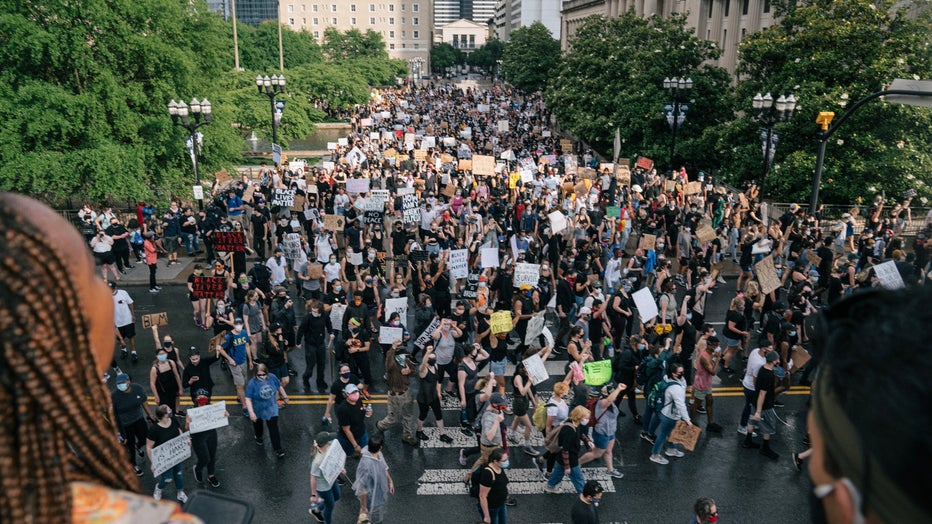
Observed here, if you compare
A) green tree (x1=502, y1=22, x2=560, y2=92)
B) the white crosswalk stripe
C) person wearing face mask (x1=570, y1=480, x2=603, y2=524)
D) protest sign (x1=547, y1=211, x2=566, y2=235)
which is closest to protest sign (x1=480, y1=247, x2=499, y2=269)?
protest sign (x1=547, y1=211, x2=566, y2=235)

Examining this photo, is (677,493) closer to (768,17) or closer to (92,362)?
(92,362)

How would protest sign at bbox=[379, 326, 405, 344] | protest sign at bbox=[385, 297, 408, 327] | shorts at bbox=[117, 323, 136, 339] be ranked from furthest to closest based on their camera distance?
shorts at bbox=[117, 323, 136, 339] < protest sign at bbox=[385, 297, 408, 327] < protest sign at bbox=[379, 326, 405, 344]

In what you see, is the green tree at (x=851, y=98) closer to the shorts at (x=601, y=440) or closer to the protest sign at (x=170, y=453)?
the shorts at (x=601, y=440)

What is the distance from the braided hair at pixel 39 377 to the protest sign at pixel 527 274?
15.3 metres

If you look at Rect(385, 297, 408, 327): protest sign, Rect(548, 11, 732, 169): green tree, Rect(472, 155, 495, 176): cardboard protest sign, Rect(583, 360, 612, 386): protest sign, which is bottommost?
Rect(583, 360, 612, 386): protest sign

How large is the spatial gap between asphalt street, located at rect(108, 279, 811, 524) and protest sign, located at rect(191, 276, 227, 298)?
290 centimetres

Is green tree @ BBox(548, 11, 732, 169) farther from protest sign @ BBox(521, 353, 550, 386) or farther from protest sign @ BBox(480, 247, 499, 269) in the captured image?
protest sign @ BBox(521, 353, 550, 386)

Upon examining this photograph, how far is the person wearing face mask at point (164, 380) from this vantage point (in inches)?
447

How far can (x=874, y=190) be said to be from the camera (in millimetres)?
25297

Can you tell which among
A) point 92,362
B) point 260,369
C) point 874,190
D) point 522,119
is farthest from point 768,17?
point 92,362

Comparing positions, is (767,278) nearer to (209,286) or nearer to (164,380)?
(209,286)

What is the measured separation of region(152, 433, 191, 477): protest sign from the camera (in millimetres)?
9438

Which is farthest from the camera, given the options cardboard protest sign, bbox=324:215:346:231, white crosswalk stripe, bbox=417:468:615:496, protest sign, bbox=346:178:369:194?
protest sign, bbox=346:178:369:194

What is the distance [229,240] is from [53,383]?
57.3 feet
